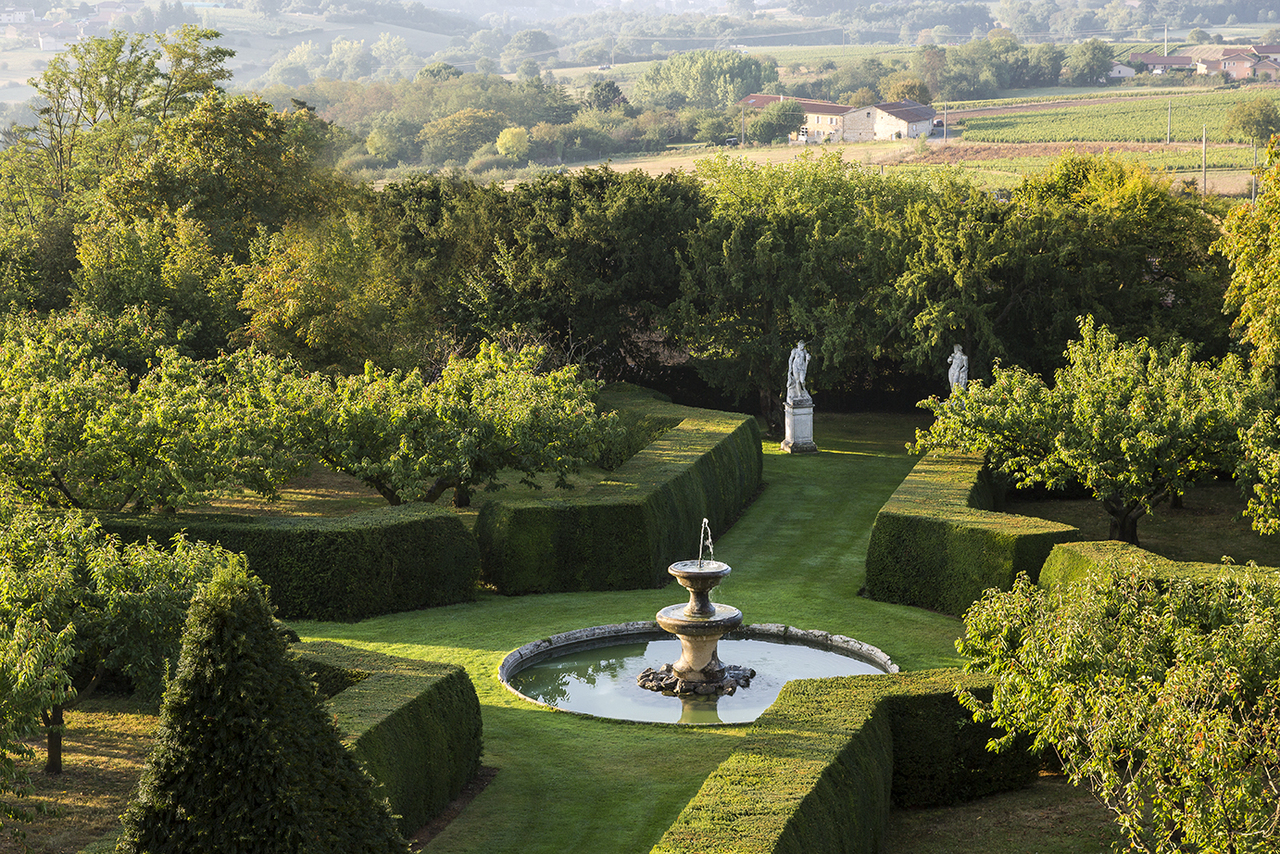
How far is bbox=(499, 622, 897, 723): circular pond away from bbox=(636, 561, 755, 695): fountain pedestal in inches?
9.3

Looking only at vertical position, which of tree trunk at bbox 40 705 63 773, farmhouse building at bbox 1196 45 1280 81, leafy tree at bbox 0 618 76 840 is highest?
farmhouse building at bbox 1196 45 1280 81

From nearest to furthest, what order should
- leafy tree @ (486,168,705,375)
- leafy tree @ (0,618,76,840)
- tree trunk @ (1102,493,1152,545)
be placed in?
1. leafy tree @ (0,618,76,840)
2. tree trunk @ (1102,493,1152,545)
3. leafy tree @ (486,168,705,375)

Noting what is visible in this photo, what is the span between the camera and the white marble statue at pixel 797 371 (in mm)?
38469

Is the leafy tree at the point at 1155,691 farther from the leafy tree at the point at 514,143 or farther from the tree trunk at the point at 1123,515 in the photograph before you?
the leafy tree at the point at 514,143

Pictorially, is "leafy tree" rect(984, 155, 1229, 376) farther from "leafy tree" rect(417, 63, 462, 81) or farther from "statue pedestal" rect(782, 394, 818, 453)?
"leafy tree" rect(417, 63, 462, 81)

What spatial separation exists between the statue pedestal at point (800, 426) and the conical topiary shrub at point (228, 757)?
2966cm

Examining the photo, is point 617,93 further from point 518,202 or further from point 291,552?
point 291,552

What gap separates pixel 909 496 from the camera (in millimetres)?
26641

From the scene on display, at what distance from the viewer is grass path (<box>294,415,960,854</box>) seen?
49.6 feet

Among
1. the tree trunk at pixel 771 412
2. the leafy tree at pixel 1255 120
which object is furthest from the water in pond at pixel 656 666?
the leafy tree at pixel 1255 120

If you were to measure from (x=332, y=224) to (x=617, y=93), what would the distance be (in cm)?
10815

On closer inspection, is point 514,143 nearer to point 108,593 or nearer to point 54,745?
point 108,593

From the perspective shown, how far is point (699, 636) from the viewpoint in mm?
20406

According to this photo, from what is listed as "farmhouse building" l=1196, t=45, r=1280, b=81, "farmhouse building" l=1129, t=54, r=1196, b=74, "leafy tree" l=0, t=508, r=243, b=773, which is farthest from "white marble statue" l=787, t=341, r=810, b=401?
"farmhouse building" l=1129, t=54, r=1196, b=74
